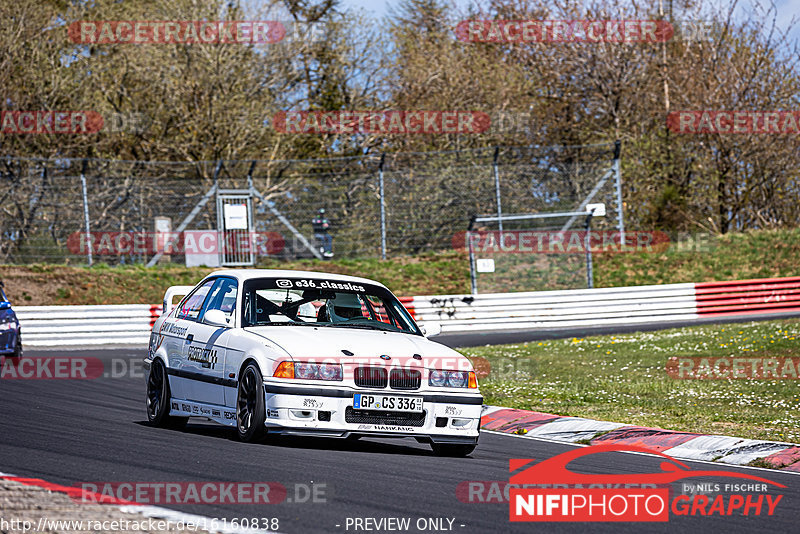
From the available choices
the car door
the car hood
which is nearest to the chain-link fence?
the car door

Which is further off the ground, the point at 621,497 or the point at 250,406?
the point at 250,406

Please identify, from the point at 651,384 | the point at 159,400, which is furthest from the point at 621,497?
the point at 651,384

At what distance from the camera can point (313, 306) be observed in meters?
9.27

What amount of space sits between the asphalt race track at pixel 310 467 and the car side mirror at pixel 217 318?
2.94 feet

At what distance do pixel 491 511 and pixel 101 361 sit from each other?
13.0 m

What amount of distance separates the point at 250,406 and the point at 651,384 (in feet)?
22.4

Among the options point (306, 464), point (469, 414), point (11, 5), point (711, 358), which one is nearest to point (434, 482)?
point (306, 464)

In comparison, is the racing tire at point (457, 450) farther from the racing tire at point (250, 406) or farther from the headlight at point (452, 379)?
the racing tire at point (250, 406)

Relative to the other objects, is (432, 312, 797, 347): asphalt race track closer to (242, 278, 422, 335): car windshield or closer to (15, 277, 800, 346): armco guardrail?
(15, 277, 800, 346): armco guardrail

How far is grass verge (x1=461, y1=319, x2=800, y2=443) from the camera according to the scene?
11.0m

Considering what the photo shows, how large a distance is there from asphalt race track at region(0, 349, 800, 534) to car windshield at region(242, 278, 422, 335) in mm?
973

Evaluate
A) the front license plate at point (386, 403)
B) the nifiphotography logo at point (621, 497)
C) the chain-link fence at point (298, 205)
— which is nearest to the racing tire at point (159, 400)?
the front license plate at point (386, 403)

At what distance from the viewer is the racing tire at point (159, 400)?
9.56 m

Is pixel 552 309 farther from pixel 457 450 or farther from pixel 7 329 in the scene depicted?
pixel 457 450
